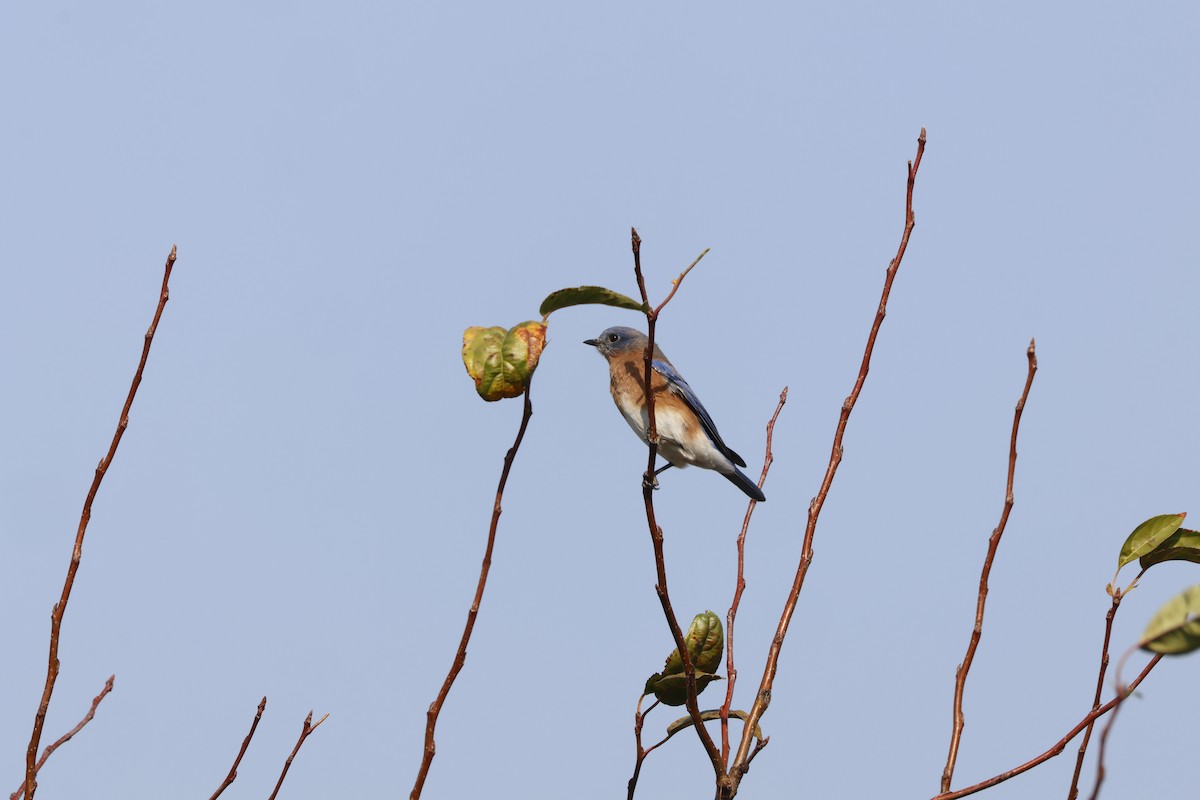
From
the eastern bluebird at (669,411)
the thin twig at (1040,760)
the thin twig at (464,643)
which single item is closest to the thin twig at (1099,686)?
the thin twig at (1040,760)

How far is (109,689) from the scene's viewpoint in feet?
11.5

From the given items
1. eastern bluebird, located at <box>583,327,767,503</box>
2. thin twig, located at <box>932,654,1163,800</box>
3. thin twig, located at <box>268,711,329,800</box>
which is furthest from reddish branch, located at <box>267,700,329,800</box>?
eastern bluebird, located at <box>583,327,767,503</box>

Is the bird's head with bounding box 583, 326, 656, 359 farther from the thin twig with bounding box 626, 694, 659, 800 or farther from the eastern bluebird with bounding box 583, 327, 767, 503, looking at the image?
the thin twig with bounding box 626, 694, 659, 800

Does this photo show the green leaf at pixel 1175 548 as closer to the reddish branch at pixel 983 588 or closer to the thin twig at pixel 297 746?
the reddish branch at pixel 983 588

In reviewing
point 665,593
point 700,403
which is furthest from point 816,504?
point 700,403

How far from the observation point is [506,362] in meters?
2.92

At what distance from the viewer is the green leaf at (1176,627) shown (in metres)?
1.77

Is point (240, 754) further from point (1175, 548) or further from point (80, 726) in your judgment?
point (1175, 548)

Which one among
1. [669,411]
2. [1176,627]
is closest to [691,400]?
[669,411]

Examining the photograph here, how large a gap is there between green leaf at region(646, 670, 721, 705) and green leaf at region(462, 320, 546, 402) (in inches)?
41.5

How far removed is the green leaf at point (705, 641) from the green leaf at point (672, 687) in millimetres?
29

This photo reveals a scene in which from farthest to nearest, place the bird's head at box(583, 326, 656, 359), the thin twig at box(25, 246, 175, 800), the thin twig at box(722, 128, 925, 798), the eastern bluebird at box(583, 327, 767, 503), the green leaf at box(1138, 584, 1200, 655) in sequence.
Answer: the bird's head at box(583, 326, 656, 359) → the eastern bluebird at box(583, 327, 767, 503) → the thin twig at box(722, 128, 925, 798) → the thin twig at box(25, 246, 175, 800) → the green leaf at box(1138, 584, 1200, 655)

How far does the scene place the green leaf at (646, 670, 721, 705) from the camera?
11.5 ft

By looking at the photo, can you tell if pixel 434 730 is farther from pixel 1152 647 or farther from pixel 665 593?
pixel 1152 647
